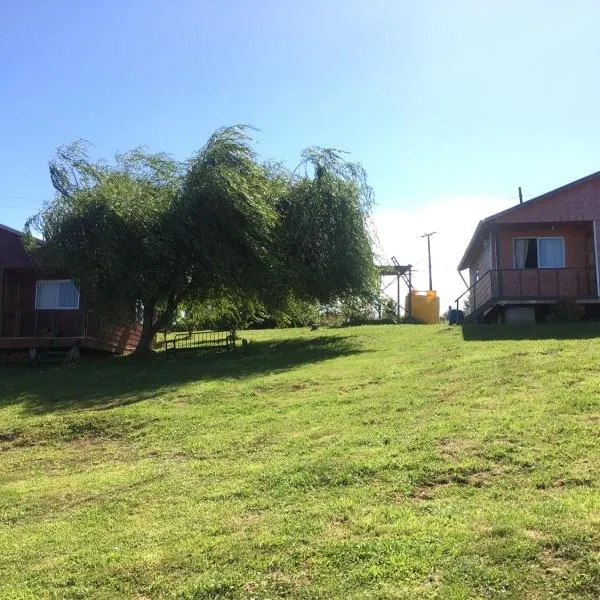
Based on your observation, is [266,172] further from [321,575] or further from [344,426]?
[321,575]

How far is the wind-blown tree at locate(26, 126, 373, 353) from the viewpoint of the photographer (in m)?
18.2

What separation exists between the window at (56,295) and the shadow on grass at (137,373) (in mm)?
2789

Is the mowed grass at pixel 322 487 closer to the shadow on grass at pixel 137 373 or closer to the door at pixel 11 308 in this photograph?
the shadow on grass at pixel 137 373

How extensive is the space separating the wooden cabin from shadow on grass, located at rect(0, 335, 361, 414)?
5.30 meters

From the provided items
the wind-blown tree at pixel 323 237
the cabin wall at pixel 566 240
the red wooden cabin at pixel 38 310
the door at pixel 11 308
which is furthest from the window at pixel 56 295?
the cabin wall at pixel 566 240

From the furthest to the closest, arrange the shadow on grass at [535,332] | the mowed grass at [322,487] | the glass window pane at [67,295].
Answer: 1. the glass window pane at [67,295]
2. the shadow on grass at [535,332]
3. the mowed grass at [322,487]

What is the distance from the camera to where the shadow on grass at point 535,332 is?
15830 millimetres

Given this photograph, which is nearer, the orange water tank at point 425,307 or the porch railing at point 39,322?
the porch railing at point 39,322

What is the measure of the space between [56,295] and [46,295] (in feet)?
1.29

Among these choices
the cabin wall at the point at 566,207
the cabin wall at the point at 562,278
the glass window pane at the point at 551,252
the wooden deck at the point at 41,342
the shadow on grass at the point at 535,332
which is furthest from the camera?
the wooden deck at the point at 41,342

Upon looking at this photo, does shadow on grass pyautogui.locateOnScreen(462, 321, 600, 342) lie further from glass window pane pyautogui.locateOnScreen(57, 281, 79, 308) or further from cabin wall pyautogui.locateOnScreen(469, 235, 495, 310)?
glass window pane pyautogui.locateOnScreen(57, 281, 79, 308)

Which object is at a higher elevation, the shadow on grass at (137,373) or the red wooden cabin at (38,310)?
the red wooden cabin at (38,310)

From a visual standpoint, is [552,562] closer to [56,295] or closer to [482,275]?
[482,275]

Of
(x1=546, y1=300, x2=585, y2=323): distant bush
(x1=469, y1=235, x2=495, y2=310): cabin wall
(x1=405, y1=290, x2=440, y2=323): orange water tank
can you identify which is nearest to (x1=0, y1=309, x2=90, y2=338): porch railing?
(x1=469, y1=235, x2=495, y2=310): cabin wall
